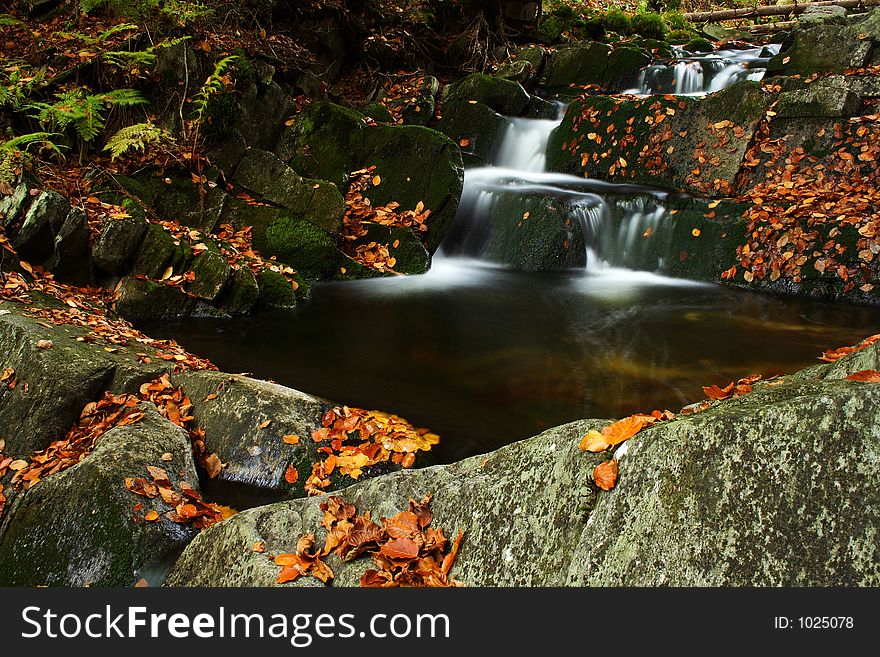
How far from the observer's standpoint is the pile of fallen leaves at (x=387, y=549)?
7.50 ft

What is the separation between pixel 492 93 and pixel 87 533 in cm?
1043

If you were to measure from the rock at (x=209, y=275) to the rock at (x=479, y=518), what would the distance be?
4.55 metres

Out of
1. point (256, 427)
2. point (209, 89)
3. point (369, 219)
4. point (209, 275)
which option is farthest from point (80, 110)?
point (256, 427)

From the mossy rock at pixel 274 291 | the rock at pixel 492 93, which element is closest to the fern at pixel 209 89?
the mossy rock at pixel 274 291

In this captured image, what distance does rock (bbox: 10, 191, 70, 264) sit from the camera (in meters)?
6.35

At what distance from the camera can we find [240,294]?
285 inches

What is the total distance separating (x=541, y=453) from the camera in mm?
2459

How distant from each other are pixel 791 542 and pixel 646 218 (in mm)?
7966

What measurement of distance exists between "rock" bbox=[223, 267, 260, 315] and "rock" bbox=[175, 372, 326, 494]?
2.77 m

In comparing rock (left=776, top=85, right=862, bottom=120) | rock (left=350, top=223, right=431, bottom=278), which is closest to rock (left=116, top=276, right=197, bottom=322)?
rock (left=350, top=223, right=431, bottom=278)

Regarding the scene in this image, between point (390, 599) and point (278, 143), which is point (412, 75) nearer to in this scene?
point (278, 143)

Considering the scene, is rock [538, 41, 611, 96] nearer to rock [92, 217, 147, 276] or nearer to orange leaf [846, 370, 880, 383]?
rock [92, 217, 147, 276]

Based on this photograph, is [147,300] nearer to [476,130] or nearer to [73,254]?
[73,254]

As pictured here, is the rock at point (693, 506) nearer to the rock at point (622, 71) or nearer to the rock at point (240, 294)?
the rock at point (240, 294)
